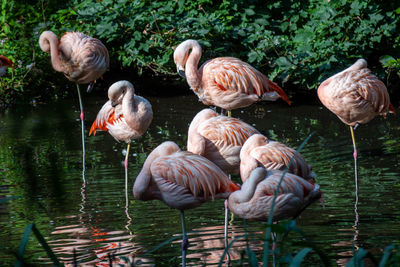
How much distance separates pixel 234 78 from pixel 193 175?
2038mm

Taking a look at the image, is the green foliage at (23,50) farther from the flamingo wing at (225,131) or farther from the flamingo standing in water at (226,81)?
the flamingo wing at (225,131)

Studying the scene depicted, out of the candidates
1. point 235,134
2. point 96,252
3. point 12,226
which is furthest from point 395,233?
point 12,226

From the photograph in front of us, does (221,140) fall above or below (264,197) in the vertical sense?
above

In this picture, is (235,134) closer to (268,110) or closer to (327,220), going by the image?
(327,220)

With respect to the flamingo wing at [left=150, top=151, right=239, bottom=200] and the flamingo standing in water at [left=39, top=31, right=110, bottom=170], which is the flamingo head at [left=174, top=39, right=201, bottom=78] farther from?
the flamingo wing at [left=150, top=151, right=239, bottom=200]

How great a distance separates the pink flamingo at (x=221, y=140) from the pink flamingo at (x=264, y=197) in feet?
2.63

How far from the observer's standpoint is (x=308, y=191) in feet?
11.8

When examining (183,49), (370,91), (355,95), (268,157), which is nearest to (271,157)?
(268,157)

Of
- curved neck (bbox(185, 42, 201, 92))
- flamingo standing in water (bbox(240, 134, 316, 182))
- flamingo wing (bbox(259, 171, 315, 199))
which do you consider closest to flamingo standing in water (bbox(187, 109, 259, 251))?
flamingo standing in water (bbox(240, 134, 316, 182))

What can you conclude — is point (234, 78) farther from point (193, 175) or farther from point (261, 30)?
point (261, 30)

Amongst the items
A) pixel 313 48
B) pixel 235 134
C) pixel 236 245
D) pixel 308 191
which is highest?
pixel 313 48

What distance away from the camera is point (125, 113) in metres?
5.29

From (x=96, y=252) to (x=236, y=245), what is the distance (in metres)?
0.87

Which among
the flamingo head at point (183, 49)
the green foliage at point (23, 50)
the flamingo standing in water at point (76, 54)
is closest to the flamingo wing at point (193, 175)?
the flamingo head at point (183, 49)
